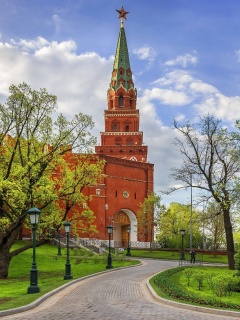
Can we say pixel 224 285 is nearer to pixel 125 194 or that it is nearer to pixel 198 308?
pixel 198 308

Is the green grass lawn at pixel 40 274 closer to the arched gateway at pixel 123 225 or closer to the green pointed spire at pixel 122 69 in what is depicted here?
the arched gateway at pixel 123 225

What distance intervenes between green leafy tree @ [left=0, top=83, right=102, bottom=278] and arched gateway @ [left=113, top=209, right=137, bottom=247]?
33833mm

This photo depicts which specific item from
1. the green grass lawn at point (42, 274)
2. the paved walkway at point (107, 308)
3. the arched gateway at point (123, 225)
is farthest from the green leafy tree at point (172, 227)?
the paved walkway at point (107, 308)

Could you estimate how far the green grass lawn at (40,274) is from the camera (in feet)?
46.7

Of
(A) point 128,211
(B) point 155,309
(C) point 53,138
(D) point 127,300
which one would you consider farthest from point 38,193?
(A) point 128,211

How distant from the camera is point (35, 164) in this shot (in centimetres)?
Answer: 2377

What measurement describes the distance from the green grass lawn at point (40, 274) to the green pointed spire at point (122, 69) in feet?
142

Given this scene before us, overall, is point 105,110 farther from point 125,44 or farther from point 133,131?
point 125,44

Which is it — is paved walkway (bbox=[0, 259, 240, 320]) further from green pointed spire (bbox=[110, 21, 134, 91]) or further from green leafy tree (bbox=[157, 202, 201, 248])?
green pointed spire (bbox=[110, 21, 134, 91])

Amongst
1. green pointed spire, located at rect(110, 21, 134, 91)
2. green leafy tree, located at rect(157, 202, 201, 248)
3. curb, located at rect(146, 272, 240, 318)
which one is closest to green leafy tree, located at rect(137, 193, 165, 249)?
green leafy tree, located at rect(157, 202, 201, 248)

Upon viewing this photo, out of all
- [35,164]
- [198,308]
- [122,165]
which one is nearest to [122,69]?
[122,165]

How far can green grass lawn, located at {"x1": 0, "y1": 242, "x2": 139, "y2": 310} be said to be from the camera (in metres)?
14.2

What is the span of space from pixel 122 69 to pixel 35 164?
57865 mm

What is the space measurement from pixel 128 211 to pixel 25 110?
1477 inches
